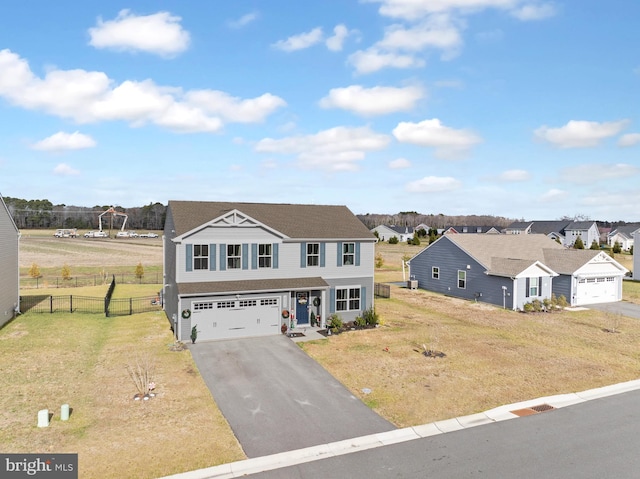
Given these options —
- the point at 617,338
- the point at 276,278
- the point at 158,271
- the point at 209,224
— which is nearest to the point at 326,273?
the point at 276,278

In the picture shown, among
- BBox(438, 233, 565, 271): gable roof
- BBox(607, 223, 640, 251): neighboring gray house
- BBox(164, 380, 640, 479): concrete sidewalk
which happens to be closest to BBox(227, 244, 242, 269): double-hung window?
BBox(164, 380, 640, 479): concrete sidewalk

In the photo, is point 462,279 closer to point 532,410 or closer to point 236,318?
point 236,318

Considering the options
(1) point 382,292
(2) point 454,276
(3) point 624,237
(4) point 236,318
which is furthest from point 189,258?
(3) point 624,237

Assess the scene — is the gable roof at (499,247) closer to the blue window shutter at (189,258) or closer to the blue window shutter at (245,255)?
the blue window shutter at (245,255)

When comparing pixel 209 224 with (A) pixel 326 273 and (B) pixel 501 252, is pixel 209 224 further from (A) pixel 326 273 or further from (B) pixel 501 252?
(B) pixel 501 252
